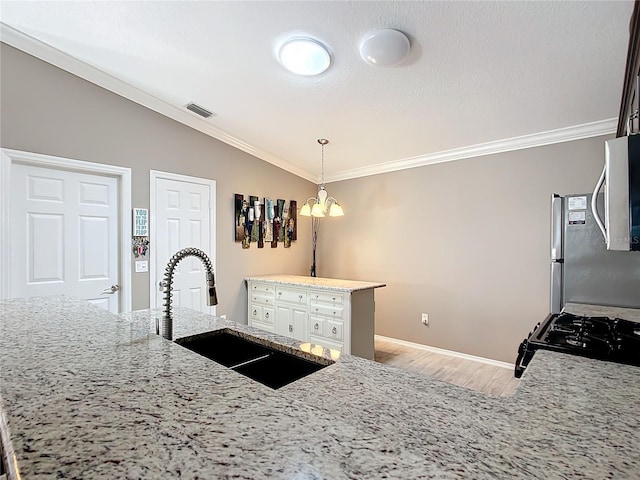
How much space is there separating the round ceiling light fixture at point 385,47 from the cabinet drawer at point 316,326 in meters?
2.43

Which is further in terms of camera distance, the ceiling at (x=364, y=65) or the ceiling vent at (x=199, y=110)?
the ceiling vent at (x=199, y=110)

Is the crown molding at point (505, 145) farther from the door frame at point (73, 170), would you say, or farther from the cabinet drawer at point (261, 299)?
the door frame at point (73, 170)

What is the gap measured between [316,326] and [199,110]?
8.75ft

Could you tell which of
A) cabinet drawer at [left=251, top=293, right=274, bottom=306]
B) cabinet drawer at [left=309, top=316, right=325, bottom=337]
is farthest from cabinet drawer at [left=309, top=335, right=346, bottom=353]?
cabinet drawer at [left=251, top=293, right=274, bottom=306]

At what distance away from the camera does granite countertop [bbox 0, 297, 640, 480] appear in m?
0.47

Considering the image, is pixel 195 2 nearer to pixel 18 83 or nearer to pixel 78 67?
pixel 78 67

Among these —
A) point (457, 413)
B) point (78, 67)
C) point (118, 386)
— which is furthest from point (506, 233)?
point (78, 67)

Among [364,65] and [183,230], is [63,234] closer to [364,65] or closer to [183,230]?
[183,230]

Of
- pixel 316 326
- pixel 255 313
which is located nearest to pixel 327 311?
pixel 316 326

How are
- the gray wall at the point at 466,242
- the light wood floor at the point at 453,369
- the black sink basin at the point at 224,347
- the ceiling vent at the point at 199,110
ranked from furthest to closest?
the ceiling vent at the point at 199,110
the gray wall at the point at 466,242
the light wood floor at the point at 453,369
the black sink basin at the point at 224,347

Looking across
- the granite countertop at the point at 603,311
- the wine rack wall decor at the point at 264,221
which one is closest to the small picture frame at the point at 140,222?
the wine rack wall decor at the point at 264,221

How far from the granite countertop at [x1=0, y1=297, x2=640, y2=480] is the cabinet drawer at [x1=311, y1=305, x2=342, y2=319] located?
2.10 meters

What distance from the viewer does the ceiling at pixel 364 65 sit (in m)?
1.88

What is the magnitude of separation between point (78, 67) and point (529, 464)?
155 inches
